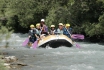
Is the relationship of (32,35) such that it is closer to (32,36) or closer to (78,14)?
(32,36)

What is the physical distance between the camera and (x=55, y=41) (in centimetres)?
1680

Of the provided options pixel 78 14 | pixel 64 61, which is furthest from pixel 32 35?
pixel 64 61

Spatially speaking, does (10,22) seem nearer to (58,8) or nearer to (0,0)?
(58,8)

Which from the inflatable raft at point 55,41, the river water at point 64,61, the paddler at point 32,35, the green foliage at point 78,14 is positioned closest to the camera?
the river water at point 64,61

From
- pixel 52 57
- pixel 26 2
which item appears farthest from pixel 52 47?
pixel 26 2

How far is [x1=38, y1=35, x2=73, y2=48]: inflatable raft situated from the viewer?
16.6m

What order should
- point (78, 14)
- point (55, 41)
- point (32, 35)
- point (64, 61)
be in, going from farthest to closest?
point (78, 14)
point (32, 35)
point (55, 41)
point (64, 61)

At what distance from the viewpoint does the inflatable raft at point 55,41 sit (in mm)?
16562

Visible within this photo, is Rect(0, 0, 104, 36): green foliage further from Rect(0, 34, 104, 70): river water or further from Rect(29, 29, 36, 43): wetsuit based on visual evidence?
Rect(0, 34, 104, 70): river water

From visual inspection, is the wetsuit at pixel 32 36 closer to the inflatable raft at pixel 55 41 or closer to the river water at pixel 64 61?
the inflatable raft at pixel 55 41

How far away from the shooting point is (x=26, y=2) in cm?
2933

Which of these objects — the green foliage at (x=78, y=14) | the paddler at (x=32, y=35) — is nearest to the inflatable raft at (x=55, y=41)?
the paddler at (x=32, y=35)

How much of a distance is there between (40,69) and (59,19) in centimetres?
1239

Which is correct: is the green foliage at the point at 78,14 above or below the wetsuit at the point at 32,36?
above
